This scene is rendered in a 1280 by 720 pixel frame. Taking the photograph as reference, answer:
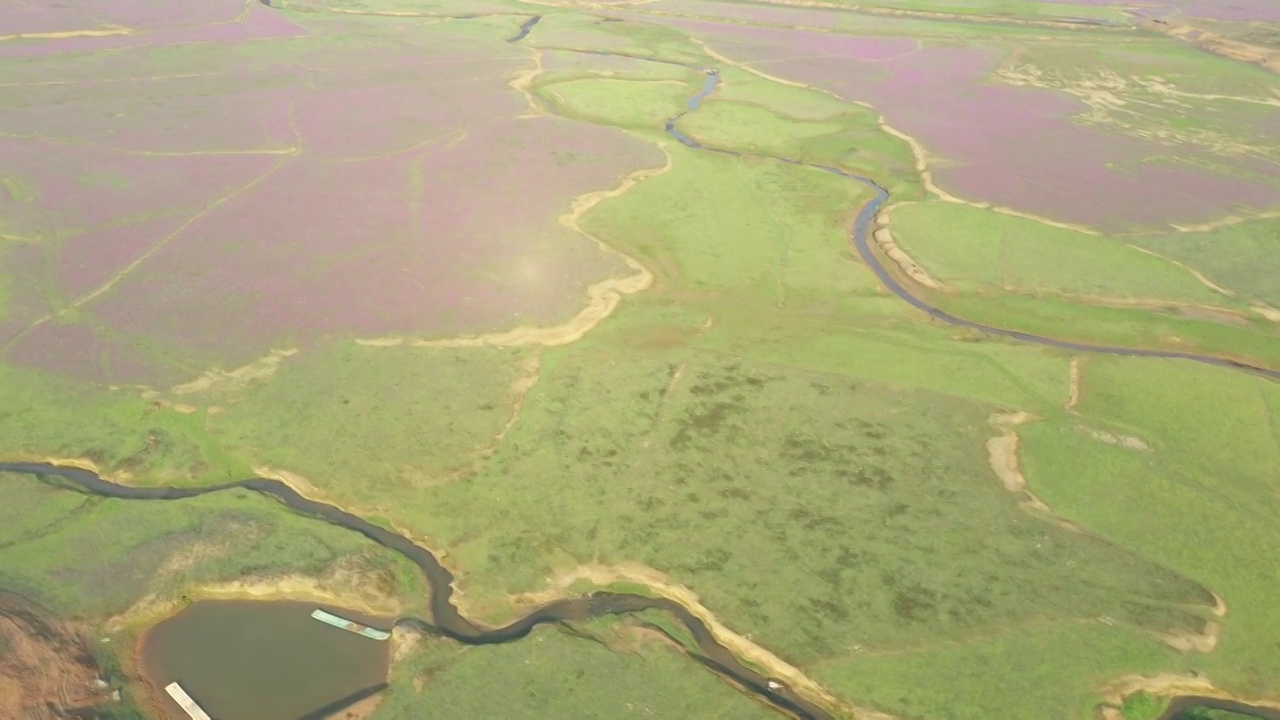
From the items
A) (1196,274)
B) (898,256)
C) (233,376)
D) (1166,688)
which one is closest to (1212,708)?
(1166,688)

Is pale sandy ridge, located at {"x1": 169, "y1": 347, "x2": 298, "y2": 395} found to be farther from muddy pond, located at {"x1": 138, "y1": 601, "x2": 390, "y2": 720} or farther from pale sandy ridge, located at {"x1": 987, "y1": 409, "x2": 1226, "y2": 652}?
pale sandy ridge, located at {"x1": 987, "y1": 409, "x2": 1226, "y2": 652}

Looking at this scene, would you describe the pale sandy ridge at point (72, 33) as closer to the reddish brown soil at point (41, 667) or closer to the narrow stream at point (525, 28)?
the narrow stream at point (525, 28)

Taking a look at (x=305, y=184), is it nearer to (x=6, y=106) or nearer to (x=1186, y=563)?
(x=6, y=106)

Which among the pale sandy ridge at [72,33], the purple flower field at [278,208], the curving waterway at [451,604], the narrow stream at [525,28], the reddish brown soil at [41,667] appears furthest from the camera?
the narrow stream at [525,28]

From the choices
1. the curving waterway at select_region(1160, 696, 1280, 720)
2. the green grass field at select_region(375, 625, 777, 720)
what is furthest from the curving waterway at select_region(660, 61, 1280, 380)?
the green grass field at select_region(375, 625, 777, 720)

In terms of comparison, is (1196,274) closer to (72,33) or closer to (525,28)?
(525,28)

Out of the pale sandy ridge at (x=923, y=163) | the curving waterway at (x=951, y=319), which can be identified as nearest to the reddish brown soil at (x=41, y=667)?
the curving waterway at (x=951, y=319)
